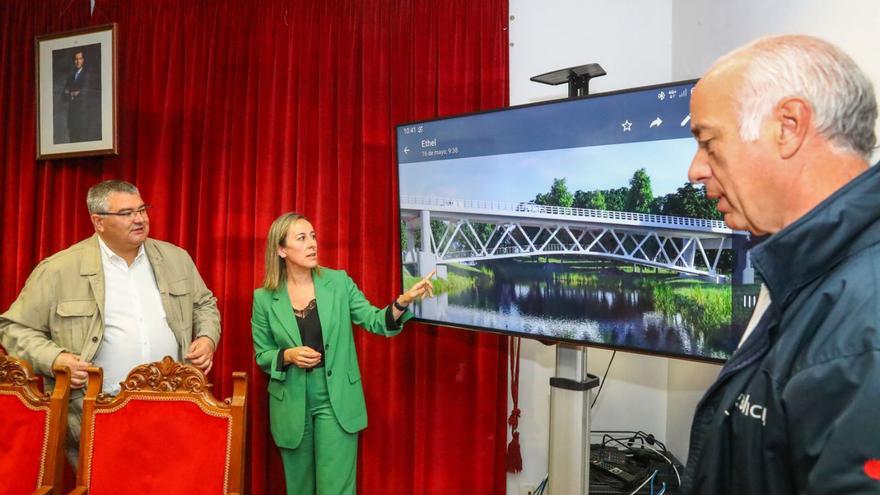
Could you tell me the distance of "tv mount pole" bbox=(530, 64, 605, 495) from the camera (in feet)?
6.17

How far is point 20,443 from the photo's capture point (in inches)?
71.8

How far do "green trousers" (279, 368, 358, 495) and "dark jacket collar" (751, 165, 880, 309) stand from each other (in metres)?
1.99

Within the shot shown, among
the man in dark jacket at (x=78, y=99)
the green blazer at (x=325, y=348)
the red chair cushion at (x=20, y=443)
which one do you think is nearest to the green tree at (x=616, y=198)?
the green blazer at (x=325, y=348)

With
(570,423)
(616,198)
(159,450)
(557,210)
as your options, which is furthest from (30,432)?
(616,198)

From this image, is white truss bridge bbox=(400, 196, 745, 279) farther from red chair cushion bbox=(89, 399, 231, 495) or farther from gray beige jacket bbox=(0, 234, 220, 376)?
gray beige jacket bbox=(0, 234, 220, 376)

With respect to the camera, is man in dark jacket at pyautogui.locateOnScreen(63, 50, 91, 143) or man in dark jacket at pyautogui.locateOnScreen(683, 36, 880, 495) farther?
man in dark jacket at pyautogui.locateOnScreen(63, 50, 91, 143)

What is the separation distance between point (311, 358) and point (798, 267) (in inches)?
75.6

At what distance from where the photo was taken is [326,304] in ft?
7.99

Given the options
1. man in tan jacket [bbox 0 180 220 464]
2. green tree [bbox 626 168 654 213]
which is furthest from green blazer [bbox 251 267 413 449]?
green tree [bbox 626 168 654 213]

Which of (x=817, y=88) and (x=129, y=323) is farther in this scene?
(x=129, y=323)

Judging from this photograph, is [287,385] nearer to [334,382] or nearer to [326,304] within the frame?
[334,382]

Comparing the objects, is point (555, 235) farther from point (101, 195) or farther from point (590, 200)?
point (101, 195)

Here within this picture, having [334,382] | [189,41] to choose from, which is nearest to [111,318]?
[334,382]

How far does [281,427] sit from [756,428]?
206 cm
